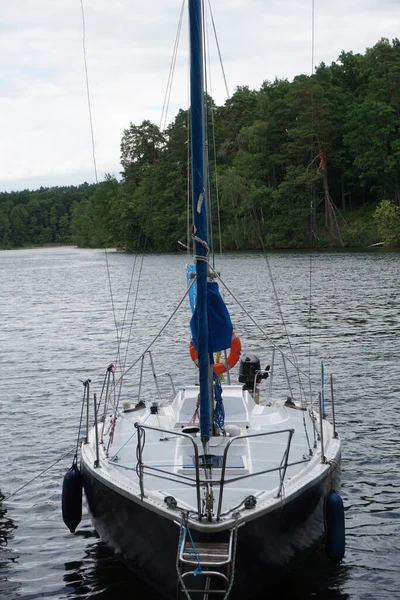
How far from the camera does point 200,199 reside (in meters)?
10.5

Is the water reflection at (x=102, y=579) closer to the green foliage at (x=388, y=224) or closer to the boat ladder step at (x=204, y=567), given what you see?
the boat ladder step at (x=204, y=567)

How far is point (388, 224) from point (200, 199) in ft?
279

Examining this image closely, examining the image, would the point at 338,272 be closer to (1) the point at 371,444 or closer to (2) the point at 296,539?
(1) the point at 371,444

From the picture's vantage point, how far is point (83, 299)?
2111 inches

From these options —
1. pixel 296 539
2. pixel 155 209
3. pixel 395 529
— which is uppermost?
pixel 155 209

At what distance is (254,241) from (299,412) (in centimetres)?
8909

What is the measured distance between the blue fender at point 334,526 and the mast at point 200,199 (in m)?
1.93

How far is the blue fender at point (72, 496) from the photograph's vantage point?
12562 mm

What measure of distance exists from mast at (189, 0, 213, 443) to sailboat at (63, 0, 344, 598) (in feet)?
0.05

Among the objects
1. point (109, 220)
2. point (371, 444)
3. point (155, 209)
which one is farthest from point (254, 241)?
point (371, 444)

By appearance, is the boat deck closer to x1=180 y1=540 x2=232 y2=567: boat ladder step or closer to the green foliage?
x1=180 y1=540 x2=232 y2=567: boat ladder step

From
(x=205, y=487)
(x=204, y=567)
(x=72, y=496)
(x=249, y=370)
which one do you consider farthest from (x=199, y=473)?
(x=249, y=370)

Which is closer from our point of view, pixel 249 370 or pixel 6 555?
pixel 6 555

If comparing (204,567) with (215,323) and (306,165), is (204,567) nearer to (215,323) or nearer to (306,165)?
(215,323)
